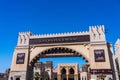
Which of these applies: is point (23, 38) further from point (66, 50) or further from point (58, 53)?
point (66, 50)

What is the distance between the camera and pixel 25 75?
32.7 metres

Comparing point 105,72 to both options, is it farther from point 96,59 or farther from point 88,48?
point 88,48

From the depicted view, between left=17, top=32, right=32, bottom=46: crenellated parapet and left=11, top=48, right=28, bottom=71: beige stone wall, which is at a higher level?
left=17, top=32, right=32, bottom=46: crenellated parapet

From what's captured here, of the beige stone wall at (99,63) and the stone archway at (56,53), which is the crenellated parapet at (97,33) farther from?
the stone archway at (56,53)

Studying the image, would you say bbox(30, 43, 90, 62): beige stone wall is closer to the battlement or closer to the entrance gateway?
the entrance gateway

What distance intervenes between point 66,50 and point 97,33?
7.06 meters

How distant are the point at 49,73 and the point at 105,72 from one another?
157ft

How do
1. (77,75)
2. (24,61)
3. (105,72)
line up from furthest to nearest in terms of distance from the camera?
(77,75) < (24,61) < (105,72)

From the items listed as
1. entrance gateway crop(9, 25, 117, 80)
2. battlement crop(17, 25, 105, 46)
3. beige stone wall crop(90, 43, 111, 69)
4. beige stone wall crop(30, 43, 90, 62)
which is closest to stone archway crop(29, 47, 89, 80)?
entrance gateway crop(9, 25, 117, 80)

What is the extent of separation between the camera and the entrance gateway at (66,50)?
98.5ft

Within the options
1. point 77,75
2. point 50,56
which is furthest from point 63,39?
point 77,75

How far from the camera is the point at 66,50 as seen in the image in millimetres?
33844

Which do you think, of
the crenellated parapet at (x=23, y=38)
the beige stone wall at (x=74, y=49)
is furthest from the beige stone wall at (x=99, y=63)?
the crenellated parapet at (x=23, y=38)

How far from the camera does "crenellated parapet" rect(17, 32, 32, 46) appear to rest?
1398 inches
